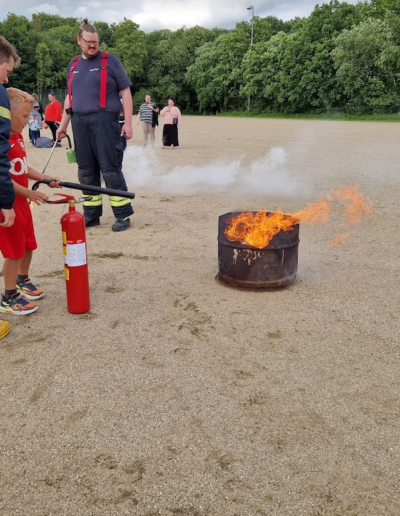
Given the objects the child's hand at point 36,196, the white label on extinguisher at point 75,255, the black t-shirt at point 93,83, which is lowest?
the white label on extinguisher at point 75,255

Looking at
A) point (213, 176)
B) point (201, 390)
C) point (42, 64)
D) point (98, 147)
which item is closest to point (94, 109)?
point (98, 147)

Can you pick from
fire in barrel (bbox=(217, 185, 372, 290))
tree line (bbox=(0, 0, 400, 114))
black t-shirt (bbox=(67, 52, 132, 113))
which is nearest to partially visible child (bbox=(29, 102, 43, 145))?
black t-shirt (bbox=(67, 52, 132, 113))

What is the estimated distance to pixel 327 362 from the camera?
10.3ft

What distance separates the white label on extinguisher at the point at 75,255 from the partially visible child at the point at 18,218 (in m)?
0.35

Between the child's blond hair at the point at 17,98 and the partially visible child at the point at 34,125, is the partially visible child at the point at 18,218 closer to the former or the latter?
the child's blond hair at the point at 17,98

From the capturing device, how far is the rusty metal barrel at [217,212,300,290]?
164 inches

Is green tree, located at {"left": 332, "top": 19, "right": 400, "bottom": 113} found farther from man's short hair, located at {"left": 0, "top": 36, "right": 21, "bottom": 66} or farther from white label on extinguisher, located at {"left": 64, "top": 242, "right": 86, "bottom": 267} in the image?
man's short hair, located at {"left": 0, "top": 36, "right": 21, "bottom": 66}

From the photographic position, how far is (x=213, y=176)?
10.6 m

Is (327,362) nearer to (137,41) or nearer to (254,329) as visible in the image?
(254,329)

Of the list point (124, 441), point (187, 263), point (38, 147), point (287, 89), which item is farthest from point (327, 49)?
point (124, 441)

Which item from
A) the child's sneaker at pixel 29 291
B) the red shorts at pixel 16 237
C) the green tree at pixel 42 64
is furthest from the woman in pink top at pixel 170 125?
the green tree at pixel 42 64

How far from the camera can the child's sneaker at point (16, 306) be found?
12.5 feet

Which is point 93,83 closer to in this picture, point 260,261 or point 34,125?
point 260,261

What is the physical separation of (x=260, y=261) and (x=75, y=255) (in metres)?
1.56
